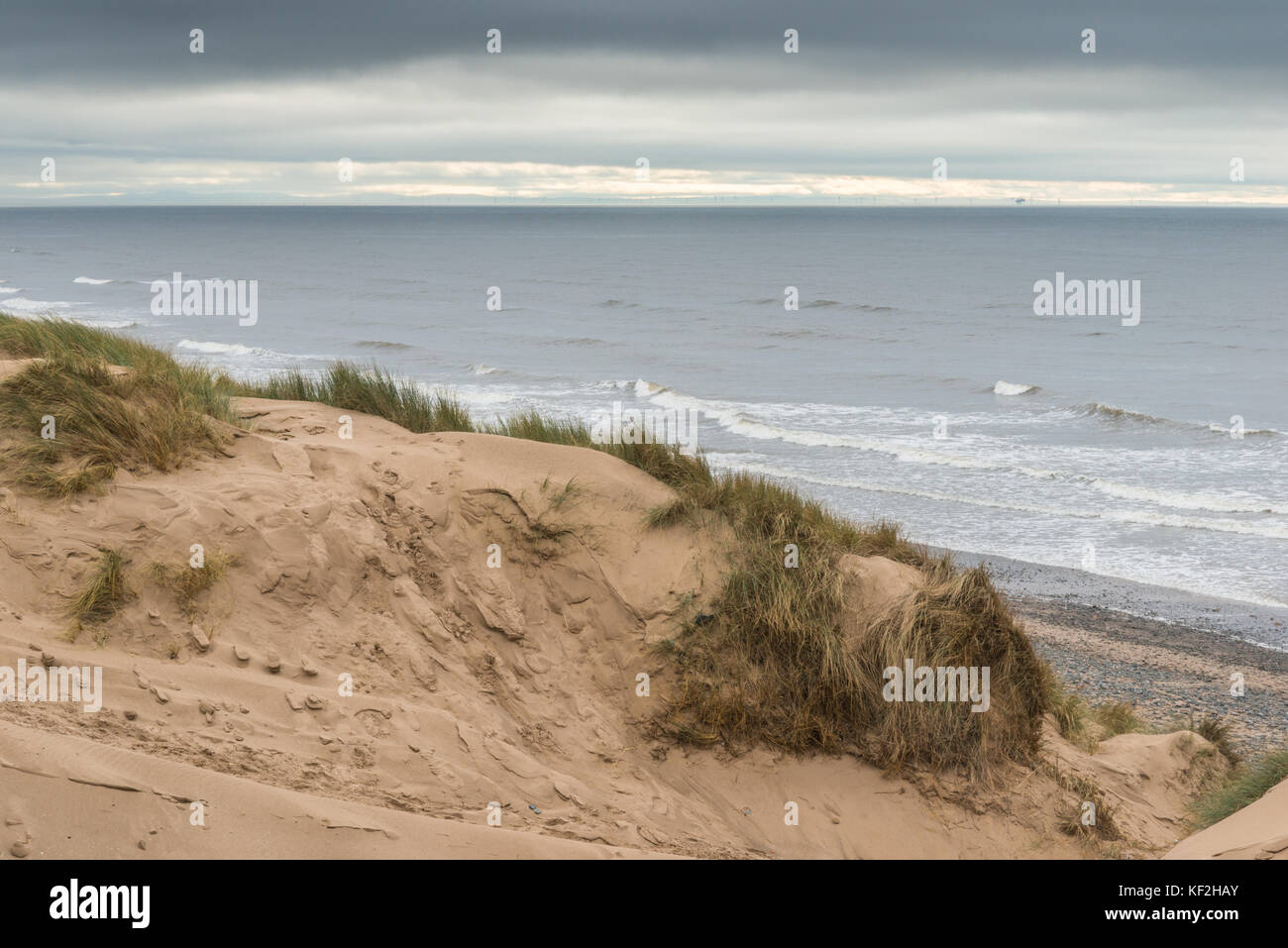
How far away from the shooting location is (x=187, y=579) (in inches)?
219

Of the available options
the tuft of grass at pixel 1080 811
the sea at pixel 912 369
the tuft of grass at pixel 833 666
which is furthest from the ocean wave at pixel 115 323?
the tuft of grass at pixel 1080 811

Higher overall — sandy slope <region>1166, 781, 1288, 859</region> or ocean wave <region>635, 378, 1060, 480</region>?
ocean wave <region>635, 378, 1060, 480</region>

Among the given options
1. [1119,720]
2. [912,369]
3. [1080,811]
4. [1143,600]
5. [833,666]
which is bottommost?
[1119,720]

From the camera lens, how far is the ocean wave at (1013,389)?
27.3 metres

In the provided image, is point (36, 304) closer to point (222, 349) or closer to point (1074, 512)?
point (222, 349)

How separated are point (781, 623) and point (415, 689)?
7.26 ft

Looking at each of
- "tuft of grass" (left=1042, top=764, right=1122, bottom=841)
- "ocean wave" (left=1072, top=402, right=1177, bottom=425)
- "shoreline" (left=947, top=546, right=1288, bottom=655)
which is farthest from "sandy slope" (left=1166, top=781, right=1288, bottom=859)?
"ocean wave" (left=1072, top=402, right=1177, bottom=425)

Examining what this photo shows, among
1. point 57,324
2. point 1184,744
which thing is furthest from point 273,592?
point 1184,744

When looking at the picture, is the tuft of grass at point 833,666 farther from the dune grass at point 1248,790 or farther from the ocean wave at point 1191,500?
the ocean wave at point 1191,500

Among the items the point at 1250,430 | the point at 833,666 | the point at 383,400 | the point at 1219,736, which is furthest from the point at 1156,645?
the point at 1250,430

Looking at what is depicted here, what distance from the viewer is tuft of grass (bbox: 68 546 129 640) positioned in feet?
17.3

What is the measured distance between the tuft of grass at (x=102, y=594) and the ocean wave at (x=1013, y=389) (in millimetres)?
25329

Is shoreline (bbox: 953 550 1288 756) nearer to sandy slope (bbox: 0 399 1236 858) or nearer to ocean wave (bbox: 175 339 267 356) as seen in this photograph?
sandy slope (bbox: 0 399 1236 858)

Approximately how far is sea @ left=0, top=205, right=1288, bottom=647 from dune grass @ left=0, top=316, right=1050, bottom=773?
7.64 metres
